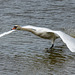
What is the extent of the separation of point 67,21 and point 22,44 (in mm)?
3523

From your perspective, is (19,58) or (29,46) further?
(29,46)

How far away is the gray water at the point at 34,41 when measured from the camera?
28.3 ft

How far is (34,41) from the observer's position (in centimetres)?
1109

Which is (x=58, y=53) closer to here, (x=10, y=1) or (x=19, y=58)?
(x=19, y=58)

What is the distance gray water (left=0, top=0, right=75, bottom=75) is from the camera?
8.63 meters

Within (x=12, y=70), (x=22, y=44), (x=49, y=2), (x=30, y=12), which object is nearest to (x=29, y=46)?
(x=22, y=44)

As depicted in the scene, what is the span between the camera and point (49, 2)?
17.3 metres

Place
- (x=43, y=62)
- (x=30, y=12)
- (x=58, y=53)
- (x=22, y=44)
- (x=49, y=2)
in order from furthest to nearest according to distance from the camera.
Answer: (x=49, y=2) → (x=30, y=12) → (x=22, y=44) → (x=58, y=53) → (x=43, y=62)

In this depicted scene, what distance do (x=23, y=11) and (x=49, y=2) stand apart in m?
2.24

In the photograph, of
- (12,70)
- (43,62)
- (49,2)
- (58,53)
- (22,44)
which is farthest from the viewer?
(49,2)

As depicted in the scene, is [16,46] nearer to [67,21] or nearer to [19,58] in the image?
[19,58]

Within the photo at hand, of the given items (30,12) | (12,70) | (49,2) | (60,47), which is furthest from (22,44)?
(49,2)

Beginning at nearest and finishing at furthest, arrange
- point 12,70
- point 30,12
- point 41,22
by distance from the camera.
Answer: point 12,70 → point 41,22 → point 30,12

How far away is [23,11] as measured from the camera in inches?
615
